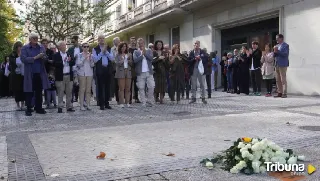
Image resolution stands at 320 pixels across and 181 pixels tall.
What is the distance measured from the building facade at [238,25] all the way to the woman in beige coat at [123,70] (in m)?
7.06

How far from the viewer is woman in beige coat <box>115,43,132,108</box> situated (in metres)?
11.3

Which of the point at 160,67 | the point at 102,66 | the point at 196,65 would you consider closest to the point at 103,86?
the point at 102,66

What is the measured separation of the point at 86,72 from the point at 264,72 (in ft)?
22.3

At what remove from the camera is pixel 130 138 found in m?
6.53

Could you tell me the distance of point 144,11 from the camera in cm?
2775

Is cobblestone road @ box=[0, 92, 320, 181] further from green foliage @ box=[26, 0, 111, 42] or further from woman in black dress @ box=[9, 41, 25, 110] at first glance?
green foliage @ box=[26, 0, 111, 42]

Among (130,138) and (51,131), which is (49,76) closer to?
(51,131)

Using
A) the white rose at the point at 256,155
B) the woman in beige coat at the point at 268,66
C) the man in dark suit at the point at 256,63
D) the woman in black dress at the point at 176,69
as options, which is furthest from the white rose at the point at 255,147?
the man in dark suit at the point at 256,63

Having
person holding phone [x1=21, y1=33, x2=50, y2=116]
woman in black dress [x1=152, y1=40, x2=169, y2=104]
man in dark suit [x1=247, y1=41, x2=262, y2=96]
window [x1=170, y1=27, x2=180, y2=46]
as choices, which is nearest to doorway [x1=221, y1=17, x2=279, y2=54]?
man in dark suit [x1=247, y1=41, x2=262, y2=96]

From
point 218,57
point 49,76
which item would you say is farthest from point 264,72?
point 49,76

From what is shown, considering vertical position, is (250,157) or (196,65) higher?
(196,65)

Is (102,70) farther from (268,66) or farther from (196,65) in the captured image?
(268,66)

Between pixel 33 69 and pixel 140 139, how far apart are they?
486 cm

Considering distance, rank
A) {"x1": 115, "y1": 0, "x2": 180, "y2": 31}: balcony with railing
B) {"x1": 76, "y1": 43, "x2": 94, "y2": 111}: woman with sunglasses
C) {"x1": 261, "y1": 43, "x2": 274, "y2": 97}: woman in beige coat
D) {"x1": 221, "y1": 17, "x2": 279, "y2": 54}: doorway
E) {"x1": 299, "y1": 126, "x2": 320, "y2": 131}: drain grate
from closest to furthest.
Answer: {"x1": 299, "y1": 126, "x2": 320, "y2": 131}: drain grate → {"x1": 76, "y1": 43, "x2": 94, "y2": 111}: woman with sunglasses → {"x1": 261, "y1": 43, "x2": 274, "y2": 97}: woman in beige coat → {"x1": 221, "y1": 17, "x2": 279, "y2": 54}: doorway → {"x1": 115, "y1": 0, "x2": 180, "y2": 31}: balcony with railing
